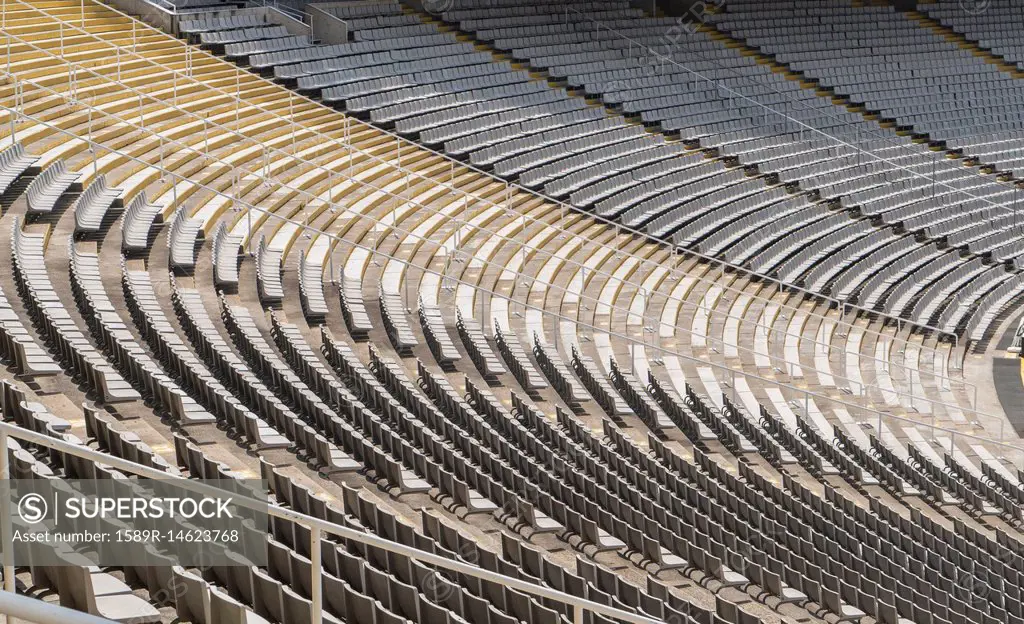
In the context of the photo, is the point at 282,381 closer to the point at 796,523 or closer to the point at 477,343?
the point at 477,343

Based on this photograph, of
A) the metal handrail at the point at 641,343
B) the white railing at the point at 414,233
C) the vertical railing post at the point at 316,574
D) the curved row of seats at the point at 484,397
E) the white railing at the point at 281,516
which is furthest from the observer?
the white railing at the point at 414,233

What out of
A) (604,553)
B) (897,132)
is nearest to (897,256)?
(897,132)

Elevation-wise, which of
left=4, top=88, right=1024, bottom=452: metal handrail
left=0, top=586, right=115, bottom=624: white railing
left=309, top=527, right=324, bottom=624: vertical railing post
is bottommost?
left=4, top=88, right=1024, bottom=452: metal handrail

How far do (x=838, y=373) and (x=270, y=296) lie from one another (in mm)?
6064

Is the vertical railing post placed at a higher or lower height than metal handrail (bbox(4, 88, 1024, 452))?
higher

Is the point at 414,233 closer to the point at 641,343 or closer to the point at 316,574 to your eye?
the point at 641,343

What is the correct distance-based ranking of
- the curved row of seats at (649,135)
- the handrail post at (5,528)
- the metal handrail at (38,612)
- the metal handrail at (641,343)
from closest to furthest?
the metal handrail at (38,612) → the handrail post at (5,528) → the metal handrail at (641,343) → the curved row of seats at (649,135)

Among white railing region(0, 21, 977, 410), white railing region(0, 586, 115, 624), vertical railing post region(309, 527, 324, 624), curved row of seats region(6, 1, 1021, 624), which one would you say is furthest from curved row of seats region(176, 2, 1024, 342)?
white railing region(0, 586, 115, 624)

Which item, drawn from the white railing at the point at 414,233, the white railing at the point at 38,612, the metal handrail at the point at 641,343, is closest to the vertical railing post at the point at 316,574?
the white railing at the point at 38,612

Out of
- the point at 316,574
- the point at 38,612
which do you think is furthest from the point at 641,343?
the point at 38,612

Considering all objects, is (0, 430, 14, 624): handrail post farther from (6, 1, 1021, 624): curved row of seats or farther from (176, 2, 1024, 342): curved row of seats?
(176, 2, 1024, 342): curved row of seats

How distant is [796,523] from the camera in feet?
28.6

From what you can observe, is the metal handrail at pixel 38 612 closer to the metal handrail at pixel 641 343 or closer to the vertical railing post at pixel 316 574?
the vertical railing post at pixel 316 574

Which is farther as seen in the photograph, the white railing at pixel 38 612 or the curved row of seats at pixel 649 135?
the curved row of seats at pixel 649 135
